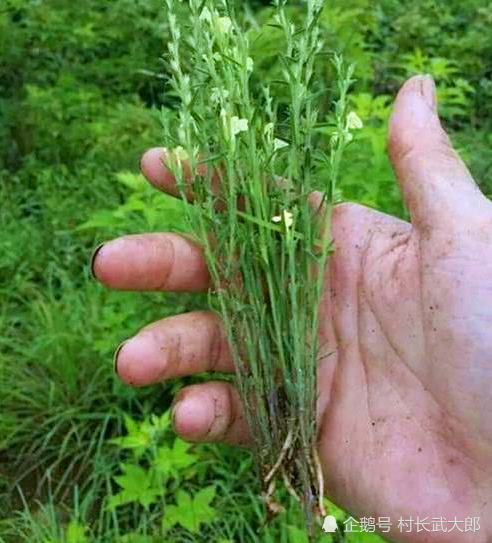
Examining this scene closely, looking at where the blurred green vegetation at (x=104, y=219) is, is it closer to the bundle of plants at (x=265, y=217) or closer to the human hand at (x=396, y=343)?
the bundle of plants at (x=265, y=217)

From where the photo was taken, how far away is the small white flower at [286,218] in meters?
1.51

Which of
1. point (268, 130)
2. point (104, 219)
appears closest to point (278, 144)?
point (268, 130)

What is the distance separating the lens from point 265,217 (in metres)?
1.55

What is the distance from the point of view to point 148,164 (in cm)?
182

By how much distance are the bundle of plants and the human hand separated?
0.16 metres

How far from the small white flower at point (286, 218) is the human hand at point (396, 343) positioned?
26cm

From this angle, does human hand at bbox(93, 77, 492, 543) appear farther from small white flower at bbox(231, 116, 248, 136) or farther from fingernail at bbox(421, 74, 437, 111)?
small white flower at bbox(231, 116, 248, 136)

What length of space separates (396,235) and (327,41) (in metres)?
1.80

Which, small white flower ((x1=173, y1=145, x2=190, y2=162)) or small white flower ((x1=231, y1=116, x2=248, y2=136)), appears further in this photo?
small white flower ((x1=173, y1=145, x2=190, y2=162))

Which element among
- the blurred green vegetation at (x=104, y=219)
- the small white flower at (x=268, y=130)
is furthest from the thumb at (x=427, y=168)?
the small white flower at (x=268, y=130)

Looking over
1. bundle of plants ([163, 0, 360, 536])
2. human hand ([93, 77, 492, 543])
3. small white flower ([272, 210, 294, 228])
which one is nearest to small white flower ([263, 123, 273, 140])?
bundle of plants ([163, 0, 360, 536])

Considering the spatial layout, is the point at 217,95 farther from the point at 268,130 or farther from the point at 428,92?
the point at 428,92

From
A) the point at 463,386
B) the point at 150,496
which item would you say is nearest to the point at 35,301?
the point at 150,496

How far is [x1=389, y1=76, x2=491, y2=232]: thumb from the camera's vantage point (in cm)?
161
